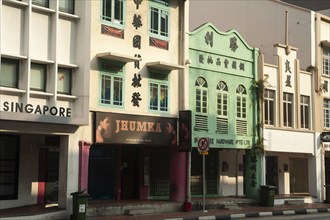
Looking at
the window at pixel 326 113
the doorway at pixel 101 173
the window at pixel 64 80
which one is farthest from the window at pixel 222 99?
the window at pixel 326 113

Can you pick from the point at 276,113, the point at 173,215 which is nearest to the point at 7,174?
the point at 173,215

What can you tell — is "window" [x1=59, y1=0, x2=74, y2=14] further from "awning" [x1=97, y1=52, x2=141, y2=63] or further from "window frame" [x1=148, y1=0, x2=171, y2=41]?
"window frame" [x1=148, y1=0, x2=171, y2=41]

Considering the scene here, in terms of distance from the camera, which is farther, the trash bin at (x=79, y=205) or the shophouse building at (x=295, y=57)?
the shophouse building at (x=295, y=57)

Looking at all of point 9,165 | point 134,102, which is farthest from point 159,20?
point 9,165

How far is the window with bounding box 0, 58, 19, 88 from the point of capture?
17.2m

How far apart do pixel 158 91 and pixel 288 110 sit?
9.51 m

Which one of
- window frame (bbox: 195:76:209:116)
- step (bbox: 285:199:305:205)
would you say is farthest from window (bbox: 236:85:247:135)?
step (bbox: 285:199:305:205)

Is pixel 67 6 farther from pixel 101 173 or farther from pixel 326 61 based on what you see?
pixel 326 61

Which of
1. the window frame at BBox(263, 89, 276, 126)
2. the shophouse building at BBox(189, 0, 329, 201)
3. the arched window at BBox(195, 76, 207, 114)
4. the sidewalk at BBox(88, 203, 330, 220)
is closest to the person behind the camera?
the sidewalk at BBox(88, 203, 330, 220)

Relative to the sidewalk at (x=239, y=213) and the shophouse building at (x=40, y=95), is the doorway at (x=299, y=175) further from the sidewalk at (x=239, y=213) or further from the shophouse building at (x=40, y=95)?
the shophouse building at (x=40, y=95)

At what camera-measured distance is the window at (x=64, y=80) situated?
18.5m

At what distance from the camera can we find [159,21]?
21906 mm

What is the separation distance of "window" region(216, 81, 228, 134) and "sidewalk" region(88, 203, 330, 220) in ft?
11.7

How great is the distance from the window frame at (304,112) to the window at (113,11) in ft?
42.1
